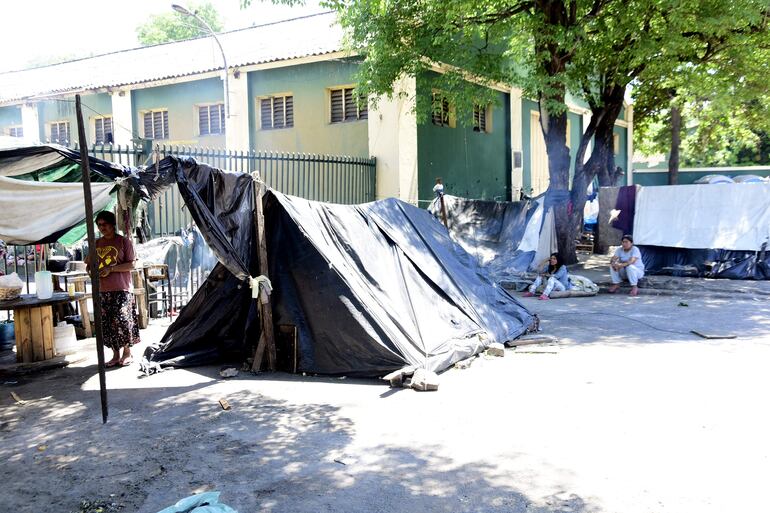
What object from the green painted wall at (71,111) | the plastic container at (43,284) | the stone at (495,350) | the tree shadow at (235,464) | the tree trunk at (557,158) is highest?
the green painted wall at (71,111)

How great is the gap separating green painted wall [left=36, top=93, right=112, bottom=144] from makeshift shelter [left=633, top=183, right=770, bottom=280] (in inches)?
643

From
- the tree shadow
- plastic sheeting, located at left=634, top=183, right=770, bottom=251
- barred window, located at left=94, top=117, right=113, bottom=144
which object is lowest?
the tree shadow

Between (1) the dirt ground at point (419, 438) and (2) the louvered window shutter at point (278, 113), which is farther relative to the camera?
(2) the louvered window shutter at point (278, 113)

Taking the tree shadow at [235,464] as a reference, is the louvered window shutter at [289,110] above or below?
above

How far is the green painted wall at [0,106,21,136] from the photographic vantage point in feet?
72.9

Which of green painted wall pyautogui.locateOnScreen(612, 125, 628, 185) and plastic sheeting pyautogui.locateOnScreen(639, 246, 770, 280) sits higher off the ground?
green painted wall pyautogui.locateOnScreen(612, 125, 628, 185)

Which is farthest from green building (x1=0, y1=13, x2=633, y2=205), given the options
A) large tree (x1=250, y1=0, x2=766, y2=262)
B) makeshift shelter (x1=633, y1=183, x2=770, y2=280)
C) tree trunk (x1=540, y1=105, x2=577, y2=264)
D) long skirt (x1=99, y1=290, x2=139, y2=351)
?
long skirt (x1=99, y1=290, x2=139, y2=351)

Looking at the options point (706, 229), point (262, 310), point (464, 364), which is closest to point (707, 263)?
point (706, 229)

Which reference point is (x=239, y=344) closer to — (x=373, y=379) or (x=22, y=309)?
(x=373, y=379)

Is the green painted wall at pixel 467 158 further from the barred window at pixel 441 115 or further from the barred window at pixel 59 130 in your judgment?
the barred window at pixel 59 130

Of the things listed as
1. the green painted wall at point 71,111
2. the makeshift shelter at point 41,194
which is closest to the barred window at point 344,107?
the green painted wall at point 71,111

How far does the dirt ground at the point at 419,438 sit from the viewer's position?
4.07 meters

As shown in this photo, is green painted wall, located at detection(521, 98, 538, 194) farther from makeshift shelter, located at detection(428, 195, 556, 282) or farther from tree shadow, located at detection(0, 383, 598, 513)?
tree shadow, located at detection(0, 383, 598, 513)

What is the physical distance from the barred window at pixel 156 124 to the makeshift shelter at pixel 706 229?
13.8 meters
